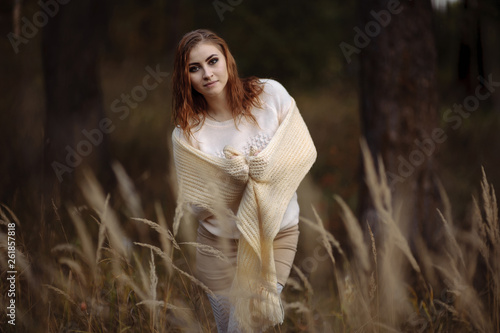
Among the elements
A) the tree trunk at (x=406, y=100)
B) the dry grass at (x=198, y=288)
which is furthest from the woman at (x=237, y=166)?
the tree trunk at (x=406, y=100)

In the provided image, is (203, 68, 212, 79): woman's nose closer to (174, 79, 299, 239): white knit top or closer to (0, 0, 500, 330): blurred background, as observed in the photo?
(174, 79, 299, 239): white knit top

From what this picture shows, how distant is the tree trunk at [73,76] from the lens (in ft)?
15.9

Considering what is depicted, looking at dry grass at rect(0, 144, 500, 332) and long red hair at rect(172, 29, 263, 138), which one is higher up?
long red hair at rect(172, 29, 263, 138)

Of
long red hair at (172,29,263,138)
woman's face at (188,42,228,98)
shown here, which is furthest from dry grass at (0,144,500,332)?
woman's face at (188,42,228,98)

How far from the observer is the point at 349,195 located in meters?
6.12

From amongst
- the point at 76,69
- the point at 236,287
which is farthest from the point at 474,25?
the point at 76,69

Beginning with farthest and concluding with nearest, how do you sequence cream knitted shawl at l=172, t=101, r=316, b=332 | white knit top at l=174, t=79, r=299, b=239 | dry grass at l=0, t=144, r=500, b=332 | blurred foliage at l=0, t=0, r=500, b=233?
1. blurred foliage at l=0, t=0, r=500, b=233
2. white knit top at l=174, t=79, r=299, b=239
3. cream knitted shawl at l=172, t=101, r=316, b=332
4. dry grass at l=0, t=144, r=500, b=332

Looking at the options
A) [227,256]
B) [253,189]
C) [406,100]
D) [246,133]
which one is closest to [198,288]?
[227,256]

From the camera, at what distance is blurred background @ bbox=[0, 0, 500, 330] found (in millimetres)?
3488

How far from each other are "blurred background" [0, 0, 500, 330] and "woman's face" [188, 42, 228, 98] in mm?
553

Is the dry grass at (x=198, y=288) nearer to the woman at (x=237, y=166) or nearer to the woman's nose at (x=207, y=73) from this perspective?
the woman at (x=237, y=166)

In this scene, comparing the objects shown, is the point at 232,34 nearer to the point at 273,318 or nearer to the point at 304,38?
the point at 304,38

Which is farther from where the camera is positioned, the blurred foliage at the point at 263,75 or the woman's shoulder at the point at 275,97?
the blurred foliage at the point at 263,75

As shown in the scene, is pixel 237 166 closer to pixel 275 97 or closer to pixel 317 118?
pixel 275 97
